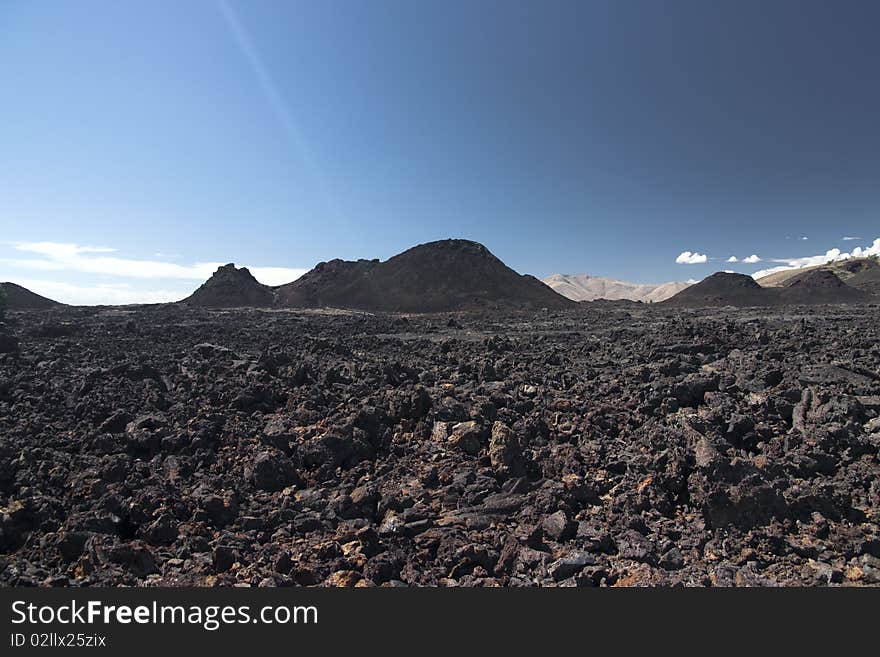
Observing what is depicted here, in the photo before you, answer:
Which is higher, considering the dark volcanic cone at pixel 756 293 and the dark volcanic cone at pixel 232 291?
the dark volcanic cone at pixel 232 291

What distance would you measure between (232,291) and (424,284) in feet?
79.6

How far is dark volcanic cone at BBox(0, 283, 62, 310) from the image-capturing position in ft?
144

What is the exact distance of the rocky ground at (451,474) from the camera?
4.59 metres

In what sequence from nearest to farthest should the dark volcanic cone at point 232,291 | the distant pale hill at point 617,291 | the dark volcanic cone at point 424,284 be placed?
the dark volcanic cone at point 424,284
the dark volcanic cone at point 232,291
the distant pale hill at point 617,291

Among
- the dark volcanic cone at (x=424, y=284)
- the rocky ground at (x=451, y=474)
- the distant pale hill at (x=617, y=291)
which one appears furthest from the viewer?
the distant pale hill at (x=617, y=291)

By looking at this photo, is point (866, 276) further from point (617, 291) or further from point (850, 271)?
point (617, 291)

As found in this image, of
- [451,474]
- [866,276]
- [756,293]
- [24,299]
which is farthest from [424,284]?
[866,276]

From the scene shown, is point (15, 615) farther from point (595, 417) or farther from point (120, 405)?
point (595, 417)

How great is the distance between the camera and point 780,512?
4.97 m

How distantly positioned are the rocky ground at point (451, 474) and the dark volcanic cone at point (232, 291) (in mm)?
45789

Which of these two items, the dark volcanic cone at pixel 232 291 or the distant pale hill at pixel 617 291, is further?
the distant pale hill at pixel 617 291

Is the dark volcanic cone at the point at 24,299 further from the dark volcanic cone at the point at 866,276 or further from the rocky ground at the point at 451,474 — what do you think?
the dark volcanic cone at the point at 866,276

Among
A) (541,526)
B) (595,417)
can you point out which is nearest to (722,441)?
(595,417)

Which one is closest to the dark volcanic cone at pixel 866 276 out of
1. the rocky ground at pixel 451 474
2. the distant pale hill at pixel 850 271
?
the distant pale hill at pixel 850 271
